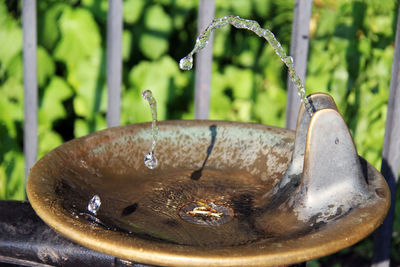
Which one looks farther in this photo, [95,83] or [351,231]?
[95,83]

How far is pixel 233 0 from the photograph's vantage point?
279cm

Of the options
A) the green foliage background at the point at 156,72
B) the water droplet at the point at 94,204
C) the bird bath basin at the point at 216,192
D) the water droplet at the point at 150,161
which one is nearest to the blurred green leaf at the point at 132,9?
the green foliage background at the point at 156,72

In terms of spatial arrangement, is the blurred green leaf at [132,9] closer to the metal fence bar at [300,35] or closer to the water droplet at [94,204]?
the metal fence bar at [300,35]

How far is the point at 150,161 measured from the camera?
164cm

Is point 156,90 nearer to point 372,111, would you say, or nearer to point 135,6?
point 135,6

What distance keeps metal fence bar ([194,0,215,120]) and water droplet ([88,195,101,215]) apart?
0.74 meters

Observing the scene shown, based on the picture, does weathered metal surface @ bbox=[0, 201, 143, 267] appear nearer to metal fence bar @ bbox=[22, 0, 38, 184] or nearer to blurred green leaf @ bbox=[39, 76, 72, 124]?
metal fence bar @ bbox=[22, 0, 38, 184]

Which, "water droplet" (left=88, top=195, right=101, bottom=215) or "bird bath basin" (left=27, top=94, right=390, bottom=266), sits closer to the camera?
"bird bath basin" (left=27, top=94, right=390, bottom=266)

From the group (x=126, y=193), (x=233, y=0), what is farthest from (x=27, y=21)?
(x=233, y=0)

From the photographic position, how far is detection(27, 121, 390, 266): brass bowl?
3.49 feet

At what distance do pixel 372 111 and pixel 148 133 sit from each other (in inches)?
52.3

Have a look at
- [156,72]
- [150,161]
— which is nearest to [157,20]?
[156,72]

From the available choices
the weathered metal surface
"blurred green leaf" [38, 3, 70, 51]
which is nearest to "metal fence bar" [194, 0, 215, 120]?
the weathered metal surface

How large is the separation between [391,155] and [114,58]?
102 centimetres
